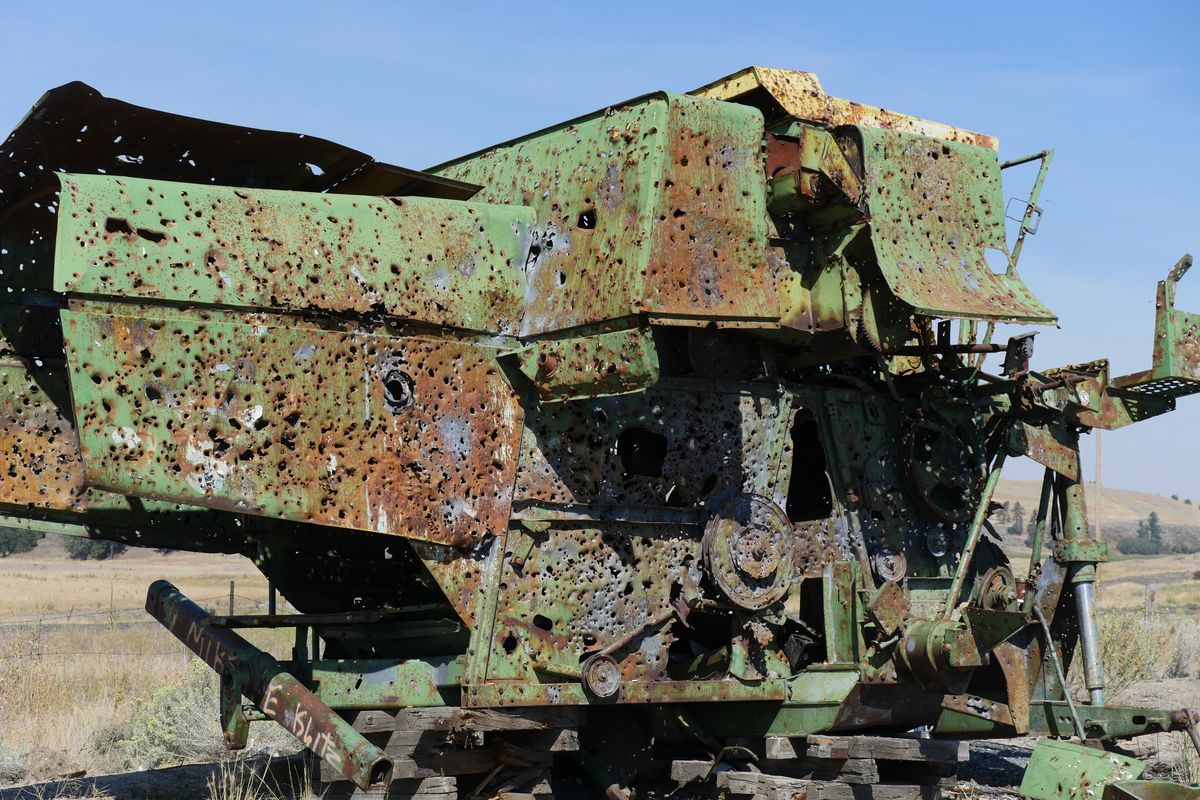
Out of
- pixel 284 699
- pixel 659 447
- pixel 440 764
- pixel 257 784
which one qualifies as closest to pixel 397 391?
pixel 284 699

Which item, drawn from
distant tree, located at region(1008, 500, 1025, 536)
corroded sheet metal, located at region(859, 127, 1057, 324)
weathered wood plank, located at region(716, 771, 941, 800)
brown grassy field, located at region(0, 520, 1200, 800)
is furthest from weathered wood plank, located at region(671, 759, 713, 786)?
distant tree, located at region(1008, 500, 1025, 536)

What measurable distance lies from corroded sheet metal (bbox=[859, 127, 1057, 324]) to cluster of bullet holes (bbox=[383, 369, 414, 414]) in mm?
2968

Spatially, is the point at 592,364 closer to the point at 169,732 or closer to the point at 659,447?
the point at 659,447

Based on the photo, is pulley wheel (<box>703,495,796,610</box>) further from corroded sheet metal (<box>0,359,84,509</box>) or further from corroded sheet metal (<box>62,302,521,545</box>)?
corroded sheet metal (<box>0,359,84,509</box>)

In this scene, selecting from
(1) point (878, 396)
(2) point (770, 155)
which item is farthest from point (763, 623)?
(2) point (770, 155)

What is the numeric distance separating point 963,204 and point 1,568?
4234 centimetres

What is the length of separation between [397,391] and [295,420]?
24.1 inches

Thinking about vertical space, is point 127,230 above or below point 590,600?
above

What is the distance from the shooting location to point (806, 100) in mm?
8570

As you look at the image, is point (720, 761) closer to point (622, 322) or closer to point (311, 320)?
point (622, 322)

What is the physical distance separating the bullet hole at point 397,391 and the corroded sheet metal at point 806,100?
9.49 ft

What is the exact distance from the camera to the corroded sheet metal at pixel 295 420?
645 centimetres

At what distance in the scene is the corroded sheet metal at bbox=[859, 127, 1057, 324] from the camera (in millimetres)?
8312

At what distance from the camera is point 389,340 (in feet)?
23.6
